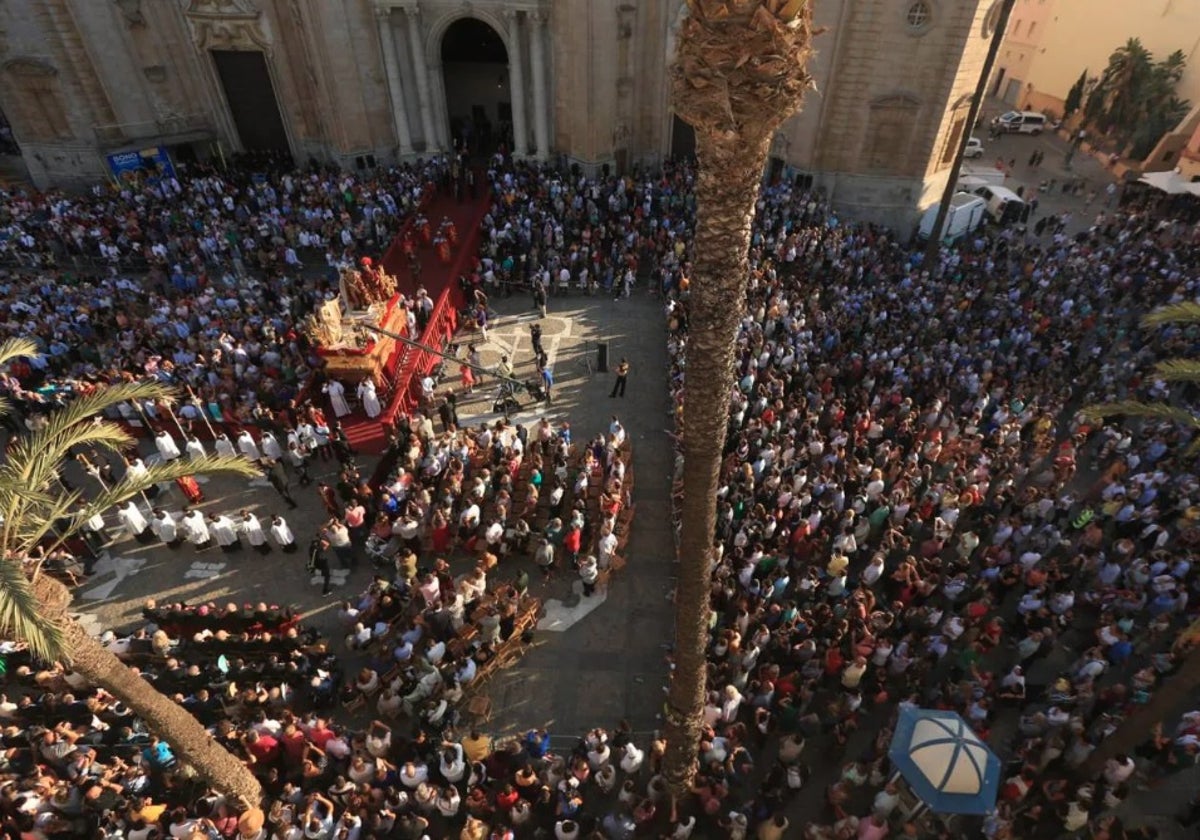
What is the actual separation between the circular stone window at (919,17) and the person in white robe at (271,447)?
26021mm

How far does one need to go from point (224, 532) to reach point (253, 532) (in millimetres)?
625

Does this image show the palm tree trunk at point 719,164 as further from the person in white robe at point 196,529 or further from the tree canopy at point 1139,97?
the tree canopy at point 1139,97

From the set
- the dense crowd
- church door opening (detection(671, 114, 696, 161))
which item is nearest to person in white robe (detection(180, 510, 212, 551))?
the dense crowd

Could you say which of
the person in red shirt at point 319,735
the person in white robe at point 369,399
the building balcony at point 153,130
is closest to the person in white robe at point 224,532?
the person in white robe at point 369,399

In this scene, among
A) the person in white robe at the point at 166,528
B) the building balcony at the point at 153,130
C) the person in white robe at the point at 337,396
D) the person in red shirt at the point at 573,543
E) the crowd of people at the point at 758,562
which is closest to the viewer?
the crowd of people at the point at 758,562

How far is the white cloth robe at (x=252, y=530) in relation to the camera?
14523 mm

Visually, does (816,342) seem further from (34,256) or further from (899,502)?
(34,256)

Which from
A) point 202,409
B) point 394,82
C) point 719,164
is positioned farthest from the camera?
point 394,82

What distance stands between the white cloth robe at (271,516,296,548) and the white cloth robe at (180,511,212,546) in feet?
4.52

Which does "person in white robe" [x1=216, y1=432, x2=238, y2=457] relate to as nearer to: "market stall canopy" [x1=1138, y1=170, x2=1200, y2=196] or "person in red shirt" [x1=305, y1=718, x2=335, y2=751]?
"person in red shirt" [x1=305, y1=718, x2=335, y2=751]

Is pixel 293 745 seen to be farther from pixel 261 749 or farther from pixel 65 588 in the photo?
pixel 65 588

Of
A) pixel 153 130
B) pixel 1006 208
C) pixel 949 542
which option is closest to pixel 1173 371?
pixel 949 542

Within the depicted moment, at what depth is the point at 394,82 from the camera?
30.1 meters

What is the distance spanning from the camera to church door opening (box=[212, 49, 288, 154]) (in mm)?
30562
